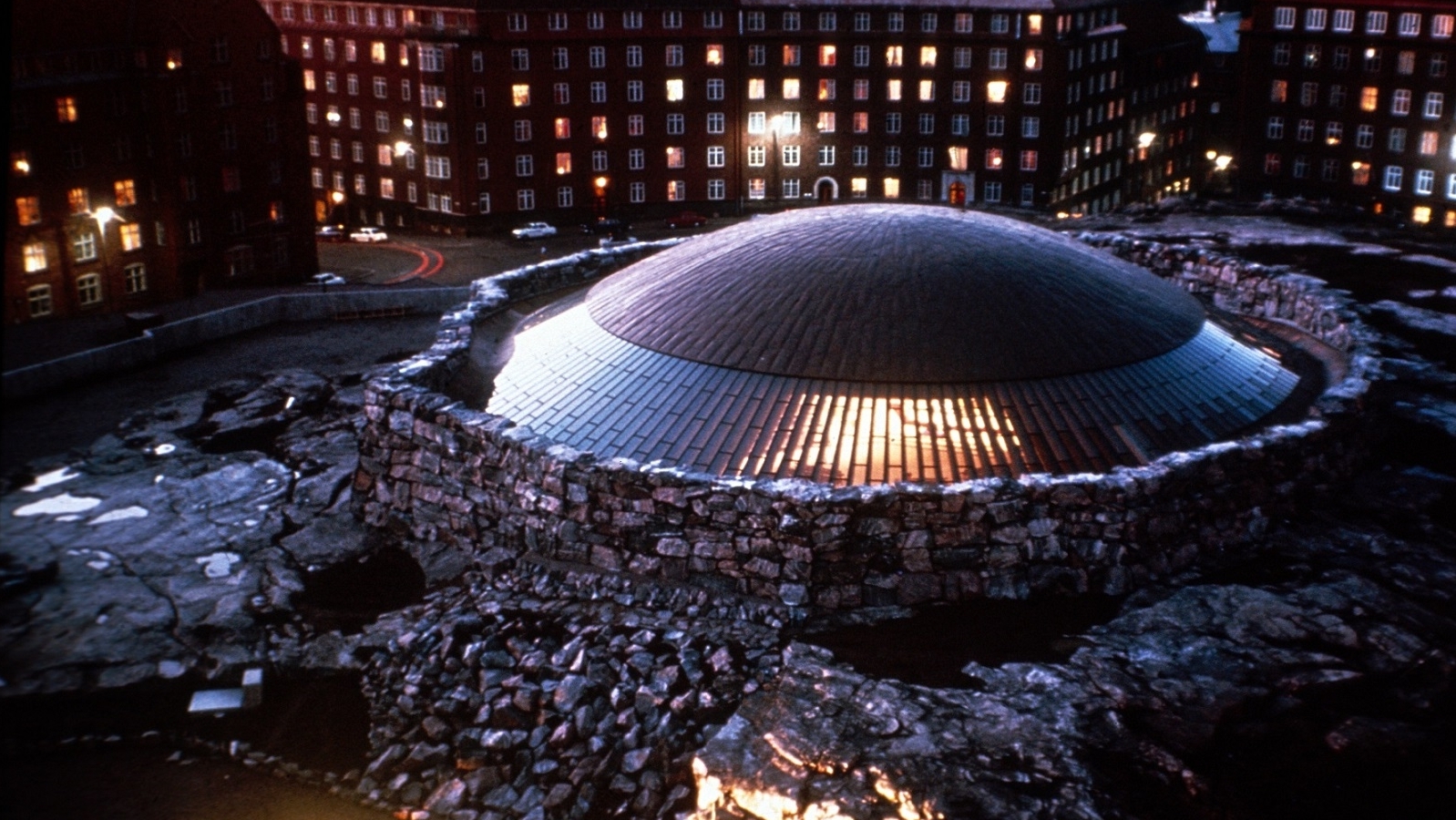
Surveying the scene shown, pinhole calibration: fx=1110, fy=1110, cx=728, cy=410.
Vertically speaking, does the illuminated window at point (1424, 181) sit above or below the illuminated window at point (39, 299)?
below

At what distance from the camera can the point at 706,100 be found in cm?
9494

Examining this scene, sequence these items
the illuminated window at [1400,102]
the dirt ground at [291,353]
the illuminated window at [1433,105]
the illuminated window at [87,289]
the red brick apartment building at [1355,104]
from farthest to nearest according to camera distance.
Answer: the illuminated window at [1400,102]
the illuminated window at [1433,105]
the red brick apartment building at [1355,104]
the dirt ground at [291,353]
the illuminated window at [87,289]

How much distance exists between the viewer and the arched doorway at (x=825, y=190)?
99.1 metres

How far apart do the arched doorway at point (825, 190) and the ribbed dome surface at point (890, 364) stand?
246ft

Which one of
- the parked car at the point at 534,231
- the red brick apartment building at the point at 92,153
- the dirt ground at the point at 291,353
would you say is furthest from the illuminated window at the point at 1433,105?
the red brick apartment building at the point at 92,153

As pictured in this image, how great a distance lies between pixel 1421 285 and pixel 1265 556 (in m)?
31.3

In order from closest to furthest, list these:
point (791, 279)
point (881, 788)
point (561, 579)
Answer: point (881, 788), point (561, 579), point (791, 279)

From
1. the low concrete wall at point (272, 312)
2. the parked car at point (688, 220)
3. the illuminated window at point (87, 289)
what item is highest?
the illuminated window at point (87, 289)

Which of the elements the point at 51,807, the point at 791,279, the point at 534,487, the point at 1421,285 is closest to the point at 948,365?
the point at 791,279

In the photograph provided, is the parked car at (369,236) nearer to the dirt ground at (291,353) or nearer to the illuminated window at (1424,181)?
the dirt ground at (291,353)

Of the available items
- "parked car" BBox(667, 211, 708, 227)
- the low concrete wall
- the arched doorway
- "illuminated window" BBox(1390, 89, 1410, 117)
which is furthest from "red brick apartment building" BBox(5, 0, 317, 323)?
"illuminated window" BBox(1390, 89, 1410, 117)

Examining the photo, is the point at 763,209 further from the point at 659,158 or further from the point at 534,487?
the point at 534,487

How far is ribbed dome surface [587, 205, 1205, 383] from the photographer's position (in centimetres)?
2070

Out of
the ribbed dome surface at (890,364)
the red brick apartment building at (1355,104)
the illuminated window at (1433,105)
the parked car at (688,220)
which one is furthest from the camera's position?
the parked car at (688,220)
